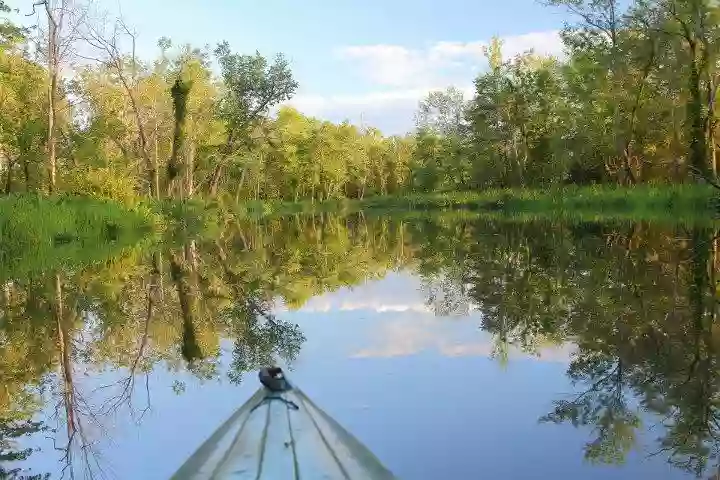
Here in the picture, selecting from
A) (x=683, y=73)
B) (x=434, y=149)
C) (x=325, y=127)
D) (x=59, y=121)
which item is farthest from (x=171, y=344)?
(x=325, y=127)

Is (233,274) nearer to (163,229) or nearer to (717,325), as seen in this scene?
(717,325)

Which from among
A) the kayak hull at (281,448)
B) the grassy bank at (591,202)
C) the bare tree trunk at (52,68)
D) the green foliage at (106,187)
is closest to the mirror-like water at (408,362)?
the kayak hull at (281,448)

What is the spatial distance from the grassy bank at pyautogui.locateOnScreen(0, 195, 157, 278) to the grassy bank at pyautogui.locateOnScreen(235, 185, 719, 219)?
594 inches

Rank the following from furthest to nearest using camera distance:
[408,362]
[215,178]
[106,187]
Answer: [215,178]
[106,187]
[408,362]

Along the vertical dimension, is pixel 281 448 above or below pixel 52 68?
below

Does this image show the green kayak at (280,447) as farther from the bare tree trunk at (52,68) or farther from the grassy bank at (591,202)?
the bare tree trunk at (52,68)

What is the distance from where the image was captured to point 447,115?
6400 cm

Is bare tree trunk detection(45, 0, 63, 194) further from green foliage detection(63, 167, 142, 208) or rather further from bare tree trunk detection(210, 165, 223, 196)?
bare tree trunk detection(210, 165, 223, 196)

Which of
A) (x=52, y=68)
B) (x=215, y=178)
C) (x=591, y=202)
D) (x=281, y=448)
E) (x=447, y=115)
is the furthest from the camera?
(x=447, y=115)

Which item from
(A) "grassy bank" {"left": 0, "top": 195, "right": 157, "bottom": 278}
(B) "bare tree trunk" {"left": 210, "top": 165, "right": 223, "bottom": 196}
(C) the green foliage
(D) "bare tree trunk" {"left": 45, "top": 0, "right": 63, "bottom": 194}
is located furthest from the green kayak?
(B) "bare tree trunk" {"left": 210, "top": 165, "right": 223, "bottom": 196}

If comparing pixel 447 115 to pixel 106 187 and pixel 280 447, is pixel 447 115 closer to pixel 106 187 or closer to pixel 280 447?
pixel 106 187

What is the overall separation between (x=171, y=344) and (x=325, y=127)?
68.3m

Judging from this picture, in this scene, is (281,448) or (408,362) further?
(408,362)

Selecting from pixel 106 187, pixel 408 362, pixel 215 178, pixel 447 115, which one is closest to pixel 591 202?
pixel 106 187
